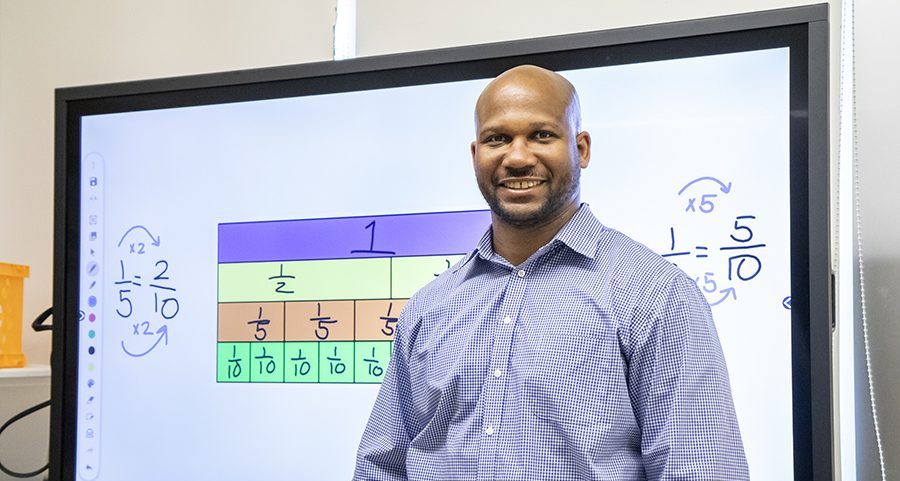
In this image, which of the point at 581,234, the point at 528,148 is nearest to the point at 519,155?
the point at 528,148

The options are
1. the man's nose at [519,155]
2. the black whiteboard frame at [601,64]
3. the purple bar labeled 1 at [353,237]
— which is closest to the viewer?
the man's nose at [519,155]

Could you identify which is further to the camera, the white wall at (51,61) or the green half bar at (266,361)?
the white wall at (51,61)

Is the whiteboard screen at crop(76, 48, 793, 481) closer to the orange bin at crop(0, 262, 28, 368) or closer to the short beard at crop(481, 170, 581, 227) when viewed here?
the orange bin at crop(0, 262, 28, 368)

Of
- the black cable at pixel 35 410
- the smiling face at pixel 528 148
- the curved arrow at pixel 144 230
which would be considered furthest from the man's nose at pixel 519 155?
the black cable at pixel 35 410

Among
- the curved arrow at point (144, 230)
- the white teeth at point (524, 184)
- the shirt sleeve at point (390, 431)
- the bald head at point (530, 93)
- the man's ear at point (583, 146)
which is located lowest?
the shirt sleeve at point (390, 431)

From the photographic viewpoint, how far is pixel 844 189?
135cm

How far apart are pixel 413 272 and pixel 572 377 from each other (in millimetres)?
Result: 573

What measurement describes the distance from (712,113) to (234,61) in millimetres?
1024

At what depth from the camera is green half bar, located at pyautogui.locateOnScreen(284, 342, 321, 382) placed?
168 cm

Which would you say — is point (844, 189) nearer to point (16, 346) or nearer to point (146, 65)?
point (146, 65)

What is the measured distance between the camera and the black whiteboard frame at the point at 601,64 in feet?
4.36

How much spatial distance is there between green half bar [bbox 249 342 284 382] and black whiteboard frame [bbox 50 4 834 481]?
0.37 meters

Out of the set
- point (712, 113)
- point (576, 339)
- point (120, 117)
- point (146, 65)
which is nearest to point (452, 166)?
point (712, 113)

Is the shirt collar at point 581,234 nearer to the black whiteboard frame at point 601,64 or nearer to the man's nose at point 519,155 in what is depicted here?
the man's nose at point 519,155
